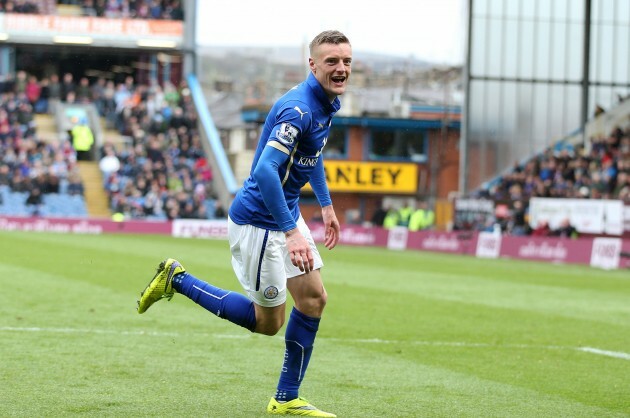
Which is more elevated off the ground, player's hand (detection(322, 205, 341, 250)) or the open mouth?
the open mouth

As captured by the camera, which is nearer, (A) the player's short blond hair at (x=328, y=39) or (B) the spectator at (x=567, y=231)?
(A) the player's short blond hair at (x=328, y=39)

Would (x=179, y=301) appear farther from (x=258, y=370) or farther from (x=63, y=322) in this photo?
(x=258, y=370)

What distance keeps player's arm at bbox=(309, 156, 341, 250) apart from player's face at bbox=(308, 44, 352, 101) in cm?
76

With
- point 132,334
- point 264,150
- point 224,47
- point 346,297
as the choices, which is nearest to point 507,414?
point 264,150

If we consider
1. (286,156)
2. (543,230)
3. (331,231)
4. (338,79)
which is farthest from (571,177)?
(286,156)

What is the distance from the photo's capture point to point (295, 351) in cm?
712

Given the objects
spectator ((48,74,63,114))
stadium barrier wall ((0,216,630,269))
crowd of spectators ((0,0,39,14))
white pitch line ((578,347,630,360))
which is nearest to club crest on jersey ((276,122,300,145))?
white pitch line ((578,347,630,360))

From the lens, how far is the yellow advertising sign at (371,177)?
5250 centimetres

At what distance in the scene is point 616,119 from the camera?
43156mm

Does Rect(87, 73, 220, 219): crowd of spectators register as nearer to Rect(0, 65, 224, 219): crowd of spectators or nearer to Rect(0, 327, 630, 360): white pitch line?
Rect(0, 65, 224, 219): crowd of spectators

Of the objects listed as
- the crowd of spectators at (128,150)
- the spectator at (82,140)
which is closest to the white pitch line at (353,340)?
the crowd of spectators at (128,150)

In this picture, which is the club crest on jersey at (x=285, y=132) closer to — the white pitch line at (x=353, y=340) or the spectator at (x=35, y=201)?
the white pitch line at (x=353, y=340)

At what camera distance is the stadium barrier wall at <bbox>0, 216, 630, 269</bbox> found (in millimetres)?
29125

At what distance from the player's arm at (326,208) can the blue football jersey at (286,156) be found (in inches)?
12.1
